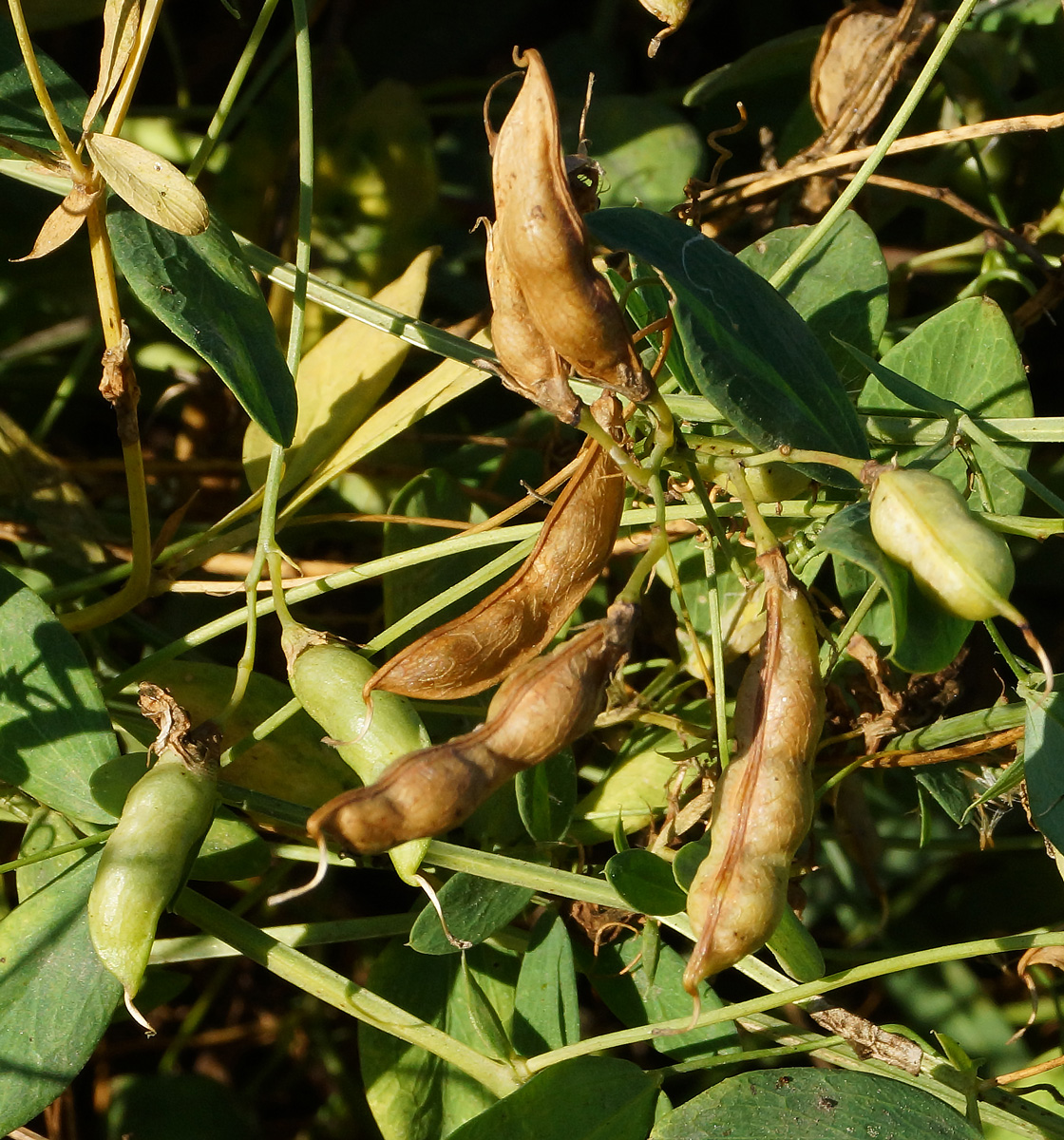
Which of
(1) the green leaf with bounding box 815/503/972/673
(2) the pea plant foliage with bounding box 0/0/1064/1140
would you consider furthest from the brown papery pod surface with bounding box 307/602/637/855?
(1) the green leaf with bounding box 815/503/972/673

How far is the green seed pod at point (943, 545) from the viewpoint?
21.7 inches

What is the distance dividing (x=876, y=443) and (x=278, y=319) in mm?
707

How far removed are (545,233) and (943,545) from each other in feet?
0.89

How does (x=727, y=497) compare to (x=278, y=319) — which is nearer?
(x=727, y=497)

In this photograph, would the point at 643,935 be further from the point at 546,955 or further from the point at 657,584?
the point at 657,584

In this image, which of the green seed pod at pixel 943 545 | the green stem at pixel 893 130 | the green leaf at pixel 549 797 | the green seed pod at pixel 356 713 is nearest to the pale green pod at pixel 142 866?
the green seed pod at pixel 356 713

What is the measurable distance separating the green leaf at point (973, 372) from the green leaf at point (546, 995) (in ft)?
1.66

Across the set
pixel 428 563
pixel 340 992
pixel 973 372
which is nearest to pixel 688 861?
pixel 340 992

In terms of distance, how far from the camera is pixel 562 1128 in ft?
2.58

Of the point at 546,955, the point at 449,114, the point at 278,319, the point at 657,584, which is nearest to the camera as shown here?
the point at 546,955

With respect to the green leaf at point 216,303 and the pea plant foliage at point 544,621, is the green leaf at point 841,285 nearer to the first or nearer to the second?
the pea plant foliage at point 544,621

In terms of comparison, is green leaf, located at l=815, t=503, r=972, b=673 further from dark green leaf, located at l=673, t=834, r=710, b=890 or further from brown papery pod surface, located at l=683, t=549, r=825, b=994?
dark green leaf, located at l=673, t=834, r=710, b=890

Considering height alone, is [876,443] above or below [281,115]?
below

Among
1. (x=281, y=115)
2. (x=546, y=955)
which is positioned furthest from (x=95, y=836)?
(x=281, y=115)
